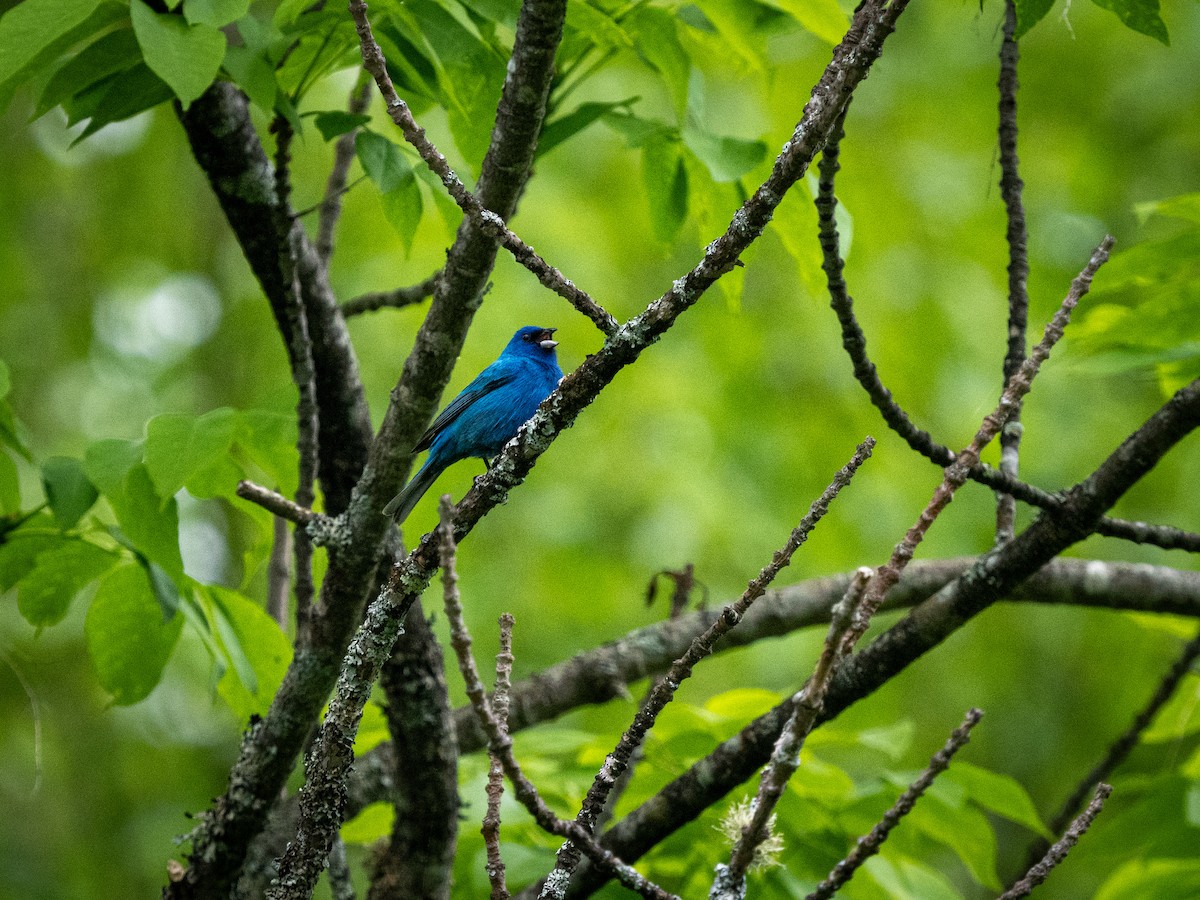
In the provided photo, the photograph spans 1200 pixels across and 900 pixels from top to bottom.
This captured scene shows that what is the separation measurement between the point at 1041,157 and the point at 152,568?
8048 millimetres

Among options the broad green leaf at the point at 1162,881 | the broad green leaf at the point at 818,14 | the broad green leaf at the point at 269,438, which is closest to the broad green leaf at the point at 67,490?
the broad green leaf at the point at 269,438

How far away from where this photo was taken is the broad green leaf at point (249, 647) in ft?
11.6

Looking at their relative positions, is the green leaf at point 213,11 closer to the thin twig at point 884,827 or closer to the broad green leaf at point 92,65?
the broad green leaf at point 92,65

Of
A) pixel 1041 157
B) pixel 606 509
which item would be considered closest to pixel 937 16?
pixel 1041 157

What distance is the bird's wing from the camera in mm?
5221

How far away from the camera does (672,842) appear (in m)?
3.48

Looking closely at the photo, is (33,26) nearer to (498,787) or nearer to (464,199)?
(464,199)

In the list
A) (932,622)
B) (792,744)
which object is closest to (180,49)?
(792,744)

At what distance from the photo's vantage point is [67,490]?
305cm

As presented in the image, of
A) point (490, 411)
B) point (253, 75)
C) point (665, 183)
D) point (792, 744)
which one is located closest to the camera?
point (792, 744)

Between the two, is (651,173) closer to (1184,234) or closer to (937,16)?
(1184,234)

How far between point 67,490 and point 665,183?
6.48ft

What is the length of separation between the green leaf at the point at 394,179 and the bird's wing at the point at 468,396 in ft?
6.43

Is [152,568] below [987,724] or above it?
below
